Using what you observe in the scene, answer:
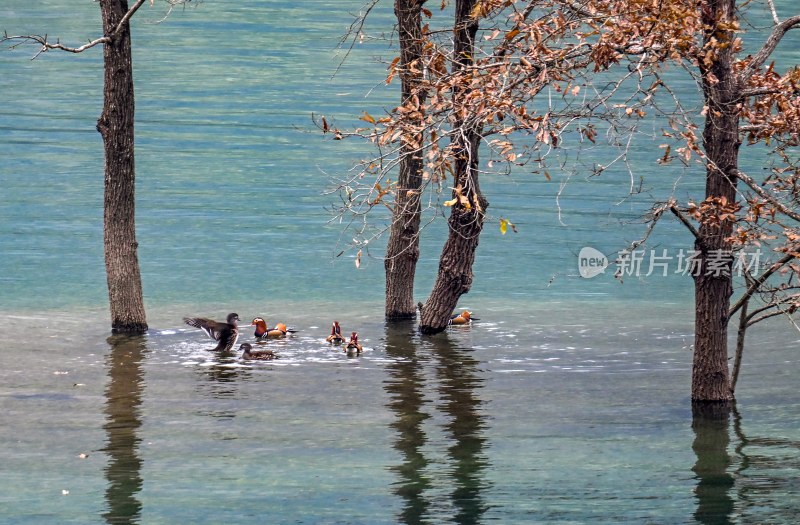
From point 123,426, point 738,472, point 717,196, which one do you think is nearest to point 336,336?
point 123,426

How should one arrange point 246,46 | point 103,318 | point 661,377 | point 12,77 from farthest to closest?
point 246,46
point 12,77
point 103,318
point 661,377

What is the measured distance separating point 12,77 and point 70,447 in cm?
3872

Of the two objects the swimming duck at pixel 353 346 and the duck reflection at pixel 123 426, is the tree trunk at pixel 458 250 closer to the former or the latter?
the swimming duck at pixel 353 346

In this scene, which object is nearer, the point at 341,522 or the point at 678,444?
the point at 341,522

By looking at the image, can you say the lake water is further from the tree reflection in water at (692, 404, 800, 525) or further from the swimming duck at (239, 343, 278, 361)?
the swimming duck at (239, 343, 278, 361)

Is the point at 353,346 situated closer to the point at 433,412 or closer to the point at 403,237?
the point at 403,237

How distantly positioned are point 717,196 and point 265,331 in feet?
25.7

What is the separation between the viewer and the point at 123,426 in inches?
632

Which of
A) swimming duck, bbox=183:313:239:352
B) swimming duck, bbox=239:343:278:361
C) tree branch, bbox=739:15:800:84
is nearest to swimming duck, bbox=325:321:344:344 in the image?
swimming duck, bbox=239:343:278:361

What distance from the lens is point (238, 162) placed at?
139ft

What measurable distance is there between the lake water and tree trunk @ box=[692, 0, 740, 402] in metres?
0.80

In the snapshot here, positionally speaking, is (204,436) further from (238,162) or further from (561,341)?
(238,162)

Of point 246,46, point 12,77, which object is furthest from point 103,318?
point 246,46

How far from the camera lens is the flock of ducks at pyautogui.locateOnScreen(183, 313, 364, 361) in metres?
19.8
